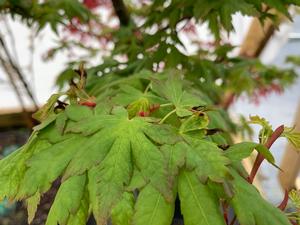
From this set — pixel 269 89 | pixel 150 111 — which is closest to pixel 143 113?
pixel 150 111

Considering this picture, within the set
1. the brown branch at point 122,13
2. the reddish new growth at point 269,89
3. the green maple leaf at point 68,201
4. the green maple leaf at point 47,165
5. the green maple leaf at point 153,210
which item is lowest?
the reddish new growth at point 269,89

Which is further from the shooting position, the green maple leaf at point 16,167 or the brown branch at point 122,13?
the brown branch at point 122,13

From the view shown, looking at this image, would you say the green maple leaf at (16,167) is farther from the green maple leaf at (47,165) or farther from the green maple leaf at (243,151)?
the green maple leaf at (243,151)

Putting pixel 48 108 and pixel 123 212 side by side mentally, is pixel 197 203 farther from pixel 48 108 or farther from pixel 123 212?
pixel 48 108

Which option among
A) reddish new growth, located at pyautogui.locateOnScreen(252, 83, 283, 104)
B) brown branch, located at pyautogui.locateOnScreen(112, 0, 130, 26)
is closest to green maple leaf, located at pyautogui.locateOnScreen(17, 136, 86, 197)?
brown branch, located at pyautogui.locateOnScreen(112, 0, 130, 26)

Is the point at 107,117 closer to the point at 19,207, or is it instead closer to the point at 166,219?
the point at 166,219

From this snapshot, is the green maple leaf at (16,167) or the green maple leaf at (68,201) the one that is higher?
the green maple leaf at (16,167)

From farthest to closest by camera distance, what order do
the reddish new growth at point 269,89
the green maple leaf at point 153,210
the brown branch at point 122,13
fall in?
the reddish new growth at point 269,89, the brown branch at point 122,13, the green maple leaf at point 153,210

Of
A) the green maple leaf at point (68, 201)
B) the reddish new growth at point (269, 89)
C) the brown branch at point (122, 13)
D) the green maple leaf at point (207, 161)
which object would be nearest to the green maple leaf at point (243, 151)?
the green maple leaf at point (207, 161)
